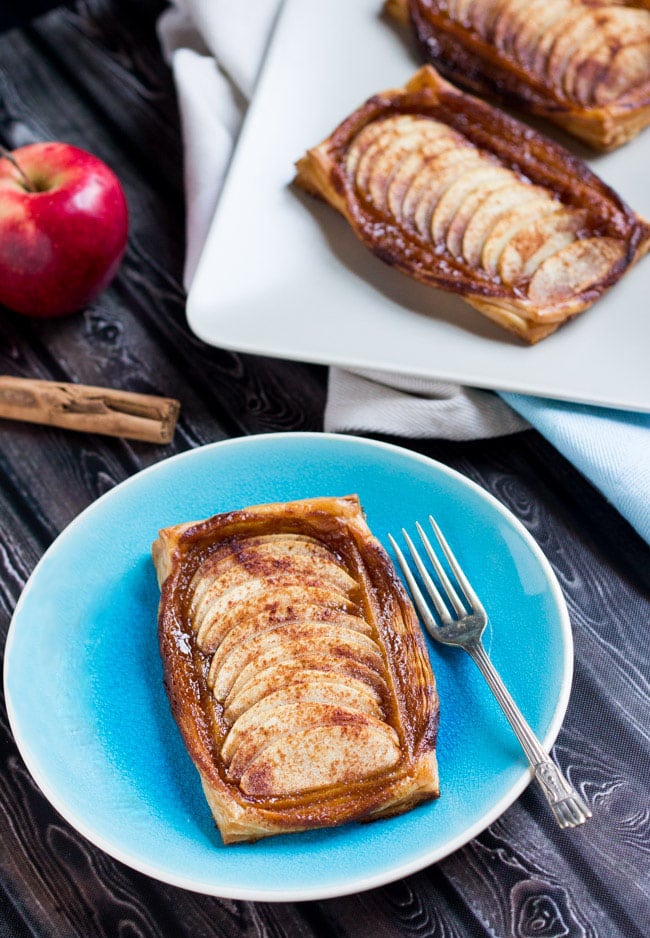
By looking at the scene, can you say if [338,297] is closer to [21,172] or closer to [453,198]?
[453,198]

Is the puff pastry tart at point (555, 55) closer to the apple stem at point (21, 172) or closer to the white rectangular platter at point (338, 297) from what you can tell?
the white rectangular platter at point (338, 297)

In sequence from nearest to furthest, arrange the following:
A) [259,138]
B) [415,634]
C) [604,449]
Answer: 1. [415,634]
2. [604,449]
3. [259,138]

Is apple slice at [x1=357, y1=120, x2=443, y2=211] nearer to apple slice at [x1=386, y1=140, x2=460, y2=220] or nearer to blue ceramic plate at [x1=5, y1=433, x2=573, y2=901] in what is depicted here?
apple slice at [x1=386, y1=140, x2=460, y2=220]

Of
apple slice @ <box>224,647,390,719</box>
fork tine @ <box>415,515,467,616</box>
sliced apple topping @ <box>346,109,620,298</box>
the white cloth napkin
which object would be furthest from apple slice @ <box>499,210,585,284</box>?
apple slice @ <box>224,647,390,719</box>

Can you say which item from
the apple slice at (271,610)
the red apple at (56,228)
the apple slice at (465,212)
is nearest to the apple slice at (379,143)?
the apple slice at (465,212)

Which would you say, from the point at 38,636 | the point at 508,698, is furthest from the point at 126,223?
the point at 508,698

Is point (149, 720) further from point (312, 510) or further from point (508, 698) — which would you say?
point (508, 698)

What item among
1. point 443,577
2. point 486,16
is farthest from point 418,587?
point 486,16
